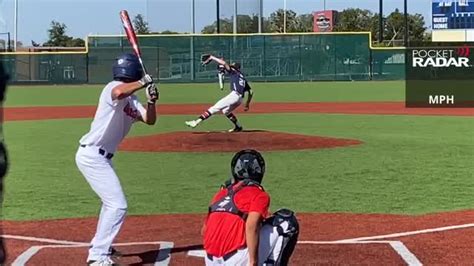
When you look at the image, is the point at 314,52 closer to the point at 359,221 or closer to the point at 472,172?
the point at 472,172

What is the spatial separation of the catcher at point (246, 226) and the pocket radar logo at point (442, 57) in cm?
3568

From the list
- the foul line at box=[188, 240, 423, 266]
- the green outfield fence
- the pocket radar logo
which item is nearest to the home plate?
the foul line at box=[188, 240, 423, 266]

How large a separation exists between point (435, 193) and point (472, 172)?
2.13 meters

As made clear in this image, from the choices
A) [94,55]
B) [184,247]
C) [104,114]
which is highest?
[94,55]

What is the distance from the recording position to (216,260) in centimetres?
486

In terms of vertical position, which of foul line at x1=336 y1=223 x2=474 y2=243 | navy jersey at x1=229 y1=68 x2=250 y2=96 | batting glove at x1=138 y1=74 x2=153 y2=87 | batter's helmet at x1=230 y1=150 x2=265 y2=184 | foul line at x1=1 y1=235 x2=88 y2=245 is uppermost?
navy jersey at x1=229 y1=68 x2=250 y2=96

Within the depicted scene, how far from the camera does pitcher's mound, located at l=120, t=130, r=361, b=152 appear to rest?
1580 cm

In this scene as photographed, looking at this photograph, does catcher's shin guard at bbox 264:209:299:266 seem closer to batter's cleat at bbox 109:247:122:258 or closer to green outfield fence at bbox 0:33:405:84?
batter's cleat at bbox 109:247:122:258

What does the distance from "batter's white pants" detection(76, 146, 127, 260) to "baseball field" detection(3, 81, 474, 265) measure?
50 centimetres

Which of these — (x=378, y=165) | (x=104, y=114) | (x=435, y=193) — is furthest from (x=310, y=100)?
(x=104, y=114)

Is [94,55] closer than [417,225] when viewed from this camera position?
No

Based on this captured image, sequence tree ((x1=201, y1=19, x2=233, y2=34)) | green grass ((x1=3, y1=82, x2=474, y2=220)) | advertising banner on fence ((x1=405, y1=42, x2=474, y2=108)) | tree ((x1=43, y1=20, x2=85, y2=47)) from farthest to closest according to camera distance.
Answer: tree ((x1=43, y1=20, x2=85, y2=47))
tree ((x1=201, y1=19, x2=233, y2=34))
advertising banner on fence ((x1=405, y1=42, x2=474, y2=108))
green grass ((x1=3, y1=82, x2=474, y2=220))

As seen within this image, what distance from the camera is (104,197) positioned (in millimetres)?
6398

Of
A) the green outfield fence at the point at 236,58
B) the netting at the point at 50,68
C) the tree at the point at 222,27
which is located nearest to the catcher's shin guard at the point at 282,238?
the green outfield fence at the point at 236,58
